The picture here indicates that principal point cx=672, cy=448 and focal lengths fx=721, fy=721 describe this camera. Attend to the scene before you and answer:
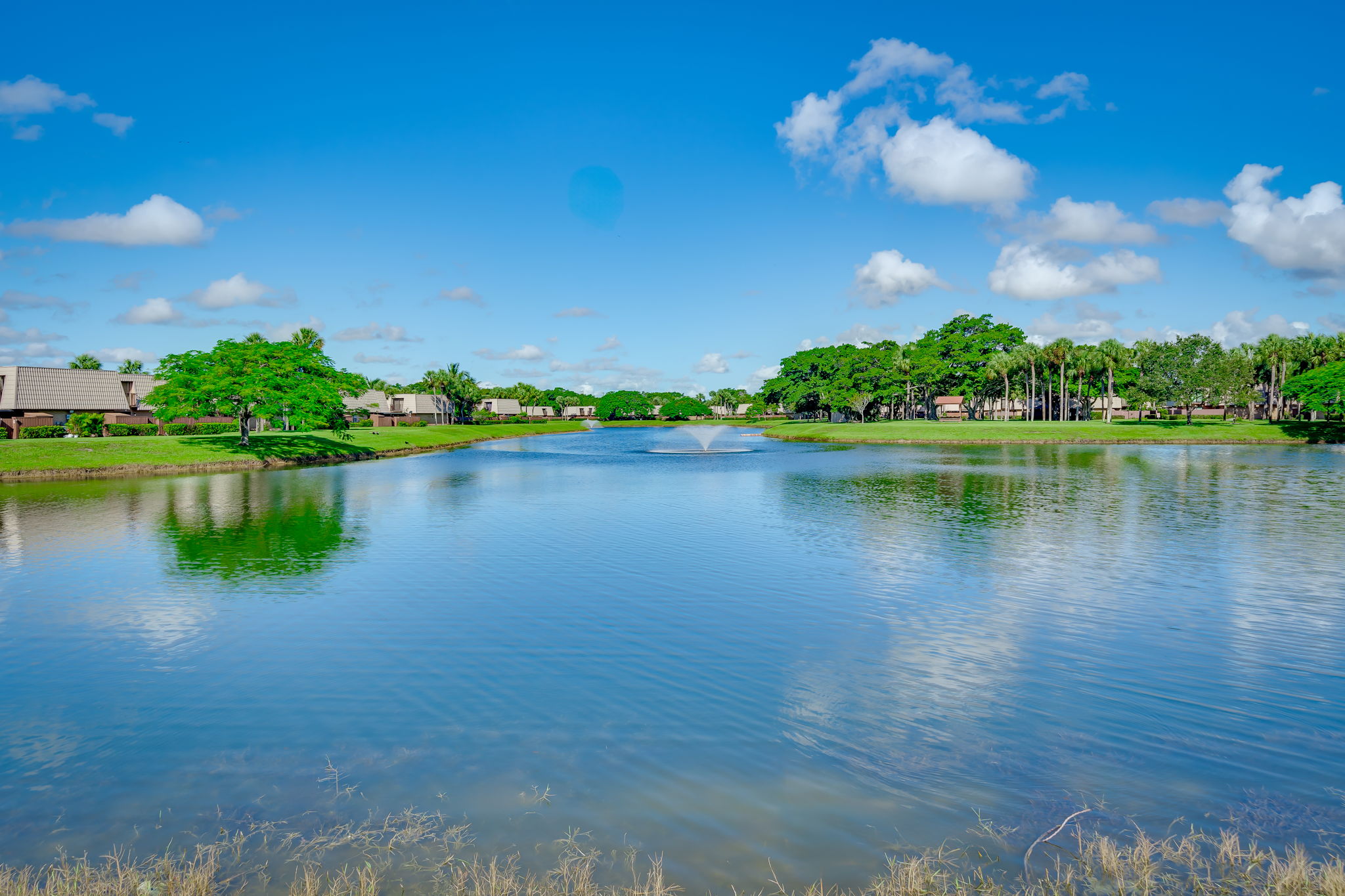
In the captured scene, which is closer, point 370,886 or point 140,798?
point 370,886

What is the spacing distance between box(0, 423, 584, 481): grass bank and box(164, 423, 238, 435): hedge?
8658 millimetres

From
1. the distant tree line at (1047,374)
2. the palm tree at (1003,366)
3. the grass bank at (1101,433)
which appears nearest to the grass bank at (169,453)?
the grass bank at (1101,433)

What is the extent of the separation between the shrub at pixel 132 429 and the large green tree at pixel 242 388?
28.8 ft

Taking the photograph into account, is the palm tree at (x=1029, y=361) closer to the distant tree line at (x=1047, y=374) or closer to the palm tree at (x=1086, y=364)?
the distant tree line at (x=1047, y=374)

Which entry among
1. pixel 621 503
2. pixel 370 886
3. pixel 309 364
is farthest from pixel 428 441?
pixel 370 886

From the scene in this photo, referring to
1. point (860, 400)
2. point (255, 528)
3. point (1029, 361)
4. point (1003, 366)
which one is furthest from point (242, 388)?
point (1029, 361)

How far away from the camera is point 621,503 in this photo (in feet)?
113

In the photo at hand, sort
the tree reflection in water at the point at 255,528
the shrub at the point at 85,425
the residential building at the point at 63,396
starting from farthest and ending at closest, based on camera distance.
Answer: the residential building at the point at 63,396 → the shrub at the point at 85,425 → the tree reflection in water at the point at 255,528

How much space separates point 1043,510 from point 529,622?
961 inches

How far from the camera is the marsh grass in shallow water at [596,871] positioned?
6082 millimetres

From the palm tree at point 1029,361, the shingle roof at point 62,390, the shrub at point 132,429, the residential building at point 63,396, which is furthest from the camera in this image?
the palm tree at point 1029,361

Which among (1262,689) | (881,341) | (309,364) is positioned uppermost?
(881,341)

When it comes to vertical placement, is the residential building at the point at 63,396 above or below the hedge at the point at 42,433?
above

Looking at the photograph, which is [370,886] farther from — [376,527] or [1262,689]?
[376,527]
